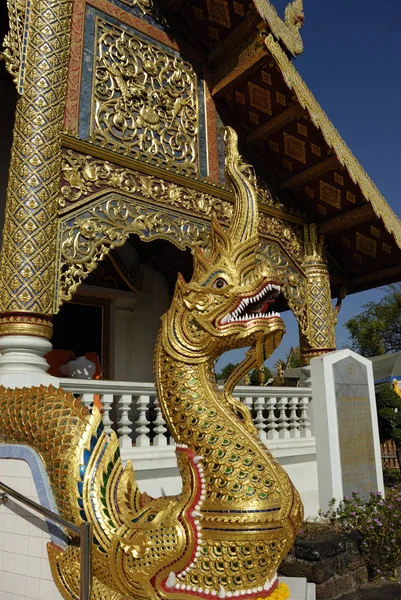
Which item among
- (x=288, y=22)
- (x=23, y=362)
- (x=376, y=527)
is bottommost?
(x=376, y=527)

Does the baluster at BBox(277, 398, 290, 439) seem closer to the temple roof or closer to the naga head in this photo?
the temple roof

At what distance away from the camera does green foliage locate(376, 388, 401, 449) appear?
360 inches

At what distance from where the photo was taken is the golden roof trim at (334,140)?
4832mm

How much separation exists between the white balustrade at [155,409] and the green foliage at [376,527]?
0.81m

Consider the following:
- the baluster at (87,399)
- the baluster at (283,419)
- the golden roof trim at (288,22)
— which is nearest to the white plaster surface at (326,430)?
the baluster at (283,419)

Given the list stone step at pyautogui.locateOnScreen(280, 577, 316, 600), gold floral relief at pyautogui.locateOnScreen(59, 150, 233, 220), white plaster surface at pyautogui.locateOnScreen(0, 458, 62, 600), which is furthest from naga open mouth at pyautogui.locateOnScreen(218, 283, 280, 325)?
gold floral relief at pyautogui.locateOnScreen(59, 150, 233, 220)

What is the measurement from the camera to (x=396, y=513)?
4.50 metres

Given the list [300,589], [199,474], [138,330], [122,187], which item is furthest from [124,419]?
[138,330]

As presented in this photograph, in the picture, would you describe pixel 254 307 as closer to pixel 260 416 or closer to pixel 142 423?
pixel 142 423

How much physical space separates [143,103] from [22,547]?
389cm

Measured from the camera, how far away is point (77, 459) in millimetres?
2240

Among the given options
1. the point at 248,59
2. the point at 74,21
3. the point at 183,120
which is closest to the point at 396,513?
the point at 183,120

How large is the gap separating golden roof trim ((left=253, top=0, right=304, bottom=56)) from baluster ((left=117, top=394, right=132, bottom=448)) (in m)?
3.77

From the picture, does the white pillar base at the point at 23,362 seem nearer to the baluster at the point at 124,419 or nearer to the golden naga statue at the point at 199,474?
the baluster at the point at 124,419
